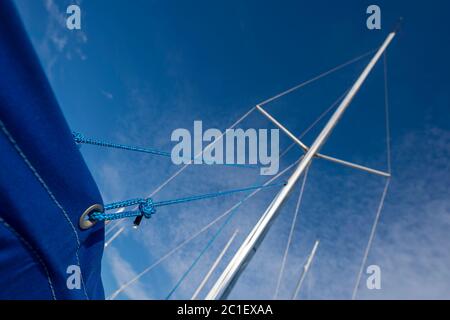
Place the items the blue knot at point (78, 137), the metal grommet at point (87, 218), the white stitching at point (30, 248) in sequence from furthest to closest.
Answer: the blue knot at point (78, 137) < the metal grommet at point (87, 218) < the white stitching at point (30, 248)

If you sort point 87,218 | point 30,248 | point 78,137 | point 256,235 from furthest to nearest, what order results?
point 256,235
point 78,137
point 87,218
point 30,248

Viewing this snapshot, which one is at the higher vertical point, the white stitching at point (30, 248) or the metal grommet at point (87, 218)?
the metal grommet at point (87, 218)

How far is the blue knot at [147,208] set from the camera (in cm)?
353

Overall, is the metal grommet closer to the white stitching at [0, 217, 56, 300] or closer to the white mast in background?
the white stitching at [0, 217, 56, 300]

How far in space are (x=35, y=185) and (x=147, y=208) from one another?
1.54 meters

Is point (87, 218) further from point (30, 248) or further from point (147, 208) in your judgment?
point (147, 208)

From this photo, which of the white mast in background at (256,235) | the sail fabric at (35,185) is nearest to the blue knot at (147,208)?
the sail fabric at (35,185)

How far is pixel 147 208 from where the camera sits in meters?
3.57

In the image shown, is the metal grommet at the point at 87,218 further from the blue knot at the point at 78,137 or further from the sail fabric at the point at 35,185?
the blue knot at the point at 78,137

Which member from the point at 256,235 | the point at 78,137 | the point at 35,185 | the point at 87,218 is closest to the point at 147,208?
the point at 87,218

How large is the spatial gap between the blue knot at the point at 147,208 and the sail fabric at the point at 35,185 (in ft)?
2.12
